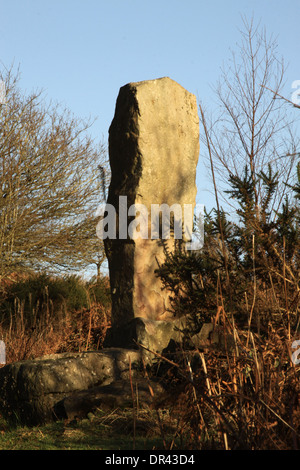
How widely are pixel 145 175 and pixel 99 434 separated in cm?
286

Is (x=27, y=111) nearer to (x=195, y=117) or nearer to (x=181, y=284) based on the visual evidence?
(x=195, y=117)

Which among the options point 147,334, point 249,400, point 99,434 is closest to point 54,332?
point 147,334

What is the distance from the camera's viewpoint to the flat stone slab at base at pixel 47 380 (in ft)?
14.6

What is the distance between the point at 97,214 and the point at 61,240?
112cm

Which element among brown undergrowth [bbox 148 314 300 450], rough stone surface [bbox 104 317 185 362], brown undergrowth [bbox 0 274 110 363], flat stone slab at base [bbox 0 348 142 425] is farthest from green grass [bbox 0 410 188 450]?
brown undergrowth [bbox 0 274 110 363]

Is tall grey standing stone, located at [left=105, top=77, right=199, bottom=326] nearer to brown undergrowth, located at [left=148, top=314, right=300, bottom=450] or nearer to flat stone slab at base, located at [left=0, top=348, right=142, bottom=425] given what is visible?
flat stone slab at base, located at [left=0, top=348, right=142, bottom=425]

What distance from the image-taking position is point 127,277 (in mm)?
5520

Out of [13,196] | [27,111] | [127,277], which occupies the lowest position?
[127,277]

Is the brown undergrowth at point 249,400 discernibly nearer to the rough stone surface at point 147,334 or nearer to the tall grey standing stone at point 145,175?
the rough stone surface at point 147,334

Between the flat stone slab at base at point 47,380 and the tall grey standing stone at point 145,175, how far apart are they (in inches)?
29.0

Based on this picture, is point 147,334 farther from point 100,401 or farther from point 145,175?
point 145,175

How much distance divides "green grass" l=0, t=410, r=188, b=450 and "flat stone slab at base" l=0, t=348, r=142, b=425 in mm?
332

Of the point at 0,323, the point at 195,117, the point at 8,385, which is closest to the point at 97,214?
the point at 0,323

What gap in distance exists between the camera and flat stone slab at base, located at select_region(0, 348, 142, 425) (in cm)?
445
